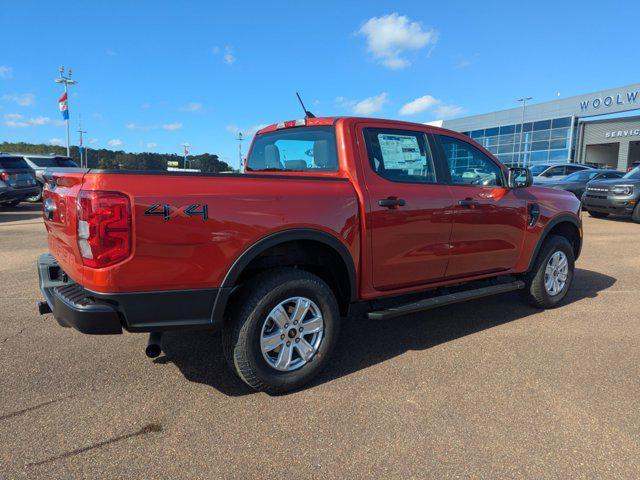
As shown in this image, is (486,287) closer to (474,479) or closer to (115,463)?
(474,479)

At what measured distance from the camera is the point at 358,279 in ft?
11.0

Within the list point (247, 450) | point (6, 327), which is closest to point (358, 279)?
point (247, 450)

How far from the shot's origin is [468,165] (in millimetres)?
4219

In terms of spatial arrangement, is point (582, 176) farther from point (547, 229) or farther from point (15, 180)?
point (15, 180)

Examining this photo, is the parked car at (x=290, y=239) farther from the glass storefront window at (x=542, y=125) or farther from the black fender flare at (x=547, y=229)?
the glass storefront window at (x=542, y=125)

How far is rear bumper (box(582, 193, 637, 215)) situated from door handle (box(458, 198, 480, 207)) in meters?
11.0

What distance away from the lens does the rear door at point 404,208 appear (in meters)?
3.38

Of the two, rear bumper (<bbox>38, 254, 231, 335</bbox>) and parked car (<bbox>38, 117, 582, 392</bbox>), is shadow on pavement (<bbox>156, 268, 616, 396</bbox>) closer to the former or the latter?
parked car (<bbox>38, 117, 582, 392</bbox>)

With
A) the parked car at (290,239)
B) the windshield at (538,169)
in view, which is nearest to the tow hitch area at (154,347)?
the parked car at (290,239)

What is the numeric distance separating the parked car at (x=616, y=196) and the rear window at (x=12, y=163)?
16943 millimetres

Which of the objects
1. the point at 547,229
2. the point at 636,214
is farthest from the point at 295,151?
the point at 636,214

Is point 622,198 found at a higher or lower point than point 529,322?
higher

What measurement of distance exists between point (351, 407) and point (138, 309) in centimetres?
143

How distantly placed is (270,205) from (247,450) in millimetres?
1407
